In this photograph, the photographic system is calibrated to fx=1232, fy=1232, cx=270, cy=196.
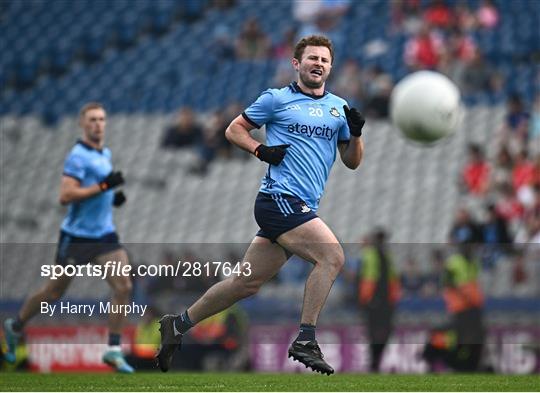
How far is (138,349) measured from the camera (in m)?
13.9

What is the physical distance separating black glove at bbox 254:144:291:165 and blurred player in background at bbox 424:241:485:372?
606 centimetres

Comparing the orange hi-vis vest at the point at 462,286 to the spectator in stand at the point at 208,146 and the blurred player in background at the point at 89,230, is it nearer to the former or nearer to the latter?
the blurred player in background at the point at 89,230

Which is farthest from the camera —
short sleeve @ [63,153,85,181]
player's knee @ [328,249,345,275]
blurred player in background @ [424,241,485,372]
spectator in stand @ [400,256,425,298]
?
spectator in stand @ [400,256,425,298]

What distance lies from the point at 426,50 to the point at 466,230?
4.68 m

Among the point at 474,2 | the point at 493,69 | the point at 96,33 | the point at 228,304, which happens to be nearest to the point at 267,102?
the point at 228,304

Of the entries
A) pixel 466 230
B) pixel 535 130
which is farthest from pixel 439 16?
pixel 466 230

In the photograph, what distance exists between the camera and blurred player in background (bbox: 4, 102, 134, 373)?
10.5 m

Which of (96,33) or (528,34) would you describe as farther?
(96,33)

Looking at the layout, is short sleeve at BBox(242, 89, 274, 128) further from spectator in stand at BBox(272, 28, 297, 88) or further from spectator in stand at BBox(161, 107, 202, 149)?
spectator in stand at BBox(272, 28, 297, 88)

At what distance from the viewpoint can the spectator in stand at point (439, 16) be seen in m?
19.4

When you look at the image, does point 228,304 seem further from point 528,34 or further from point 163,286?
point 528,34

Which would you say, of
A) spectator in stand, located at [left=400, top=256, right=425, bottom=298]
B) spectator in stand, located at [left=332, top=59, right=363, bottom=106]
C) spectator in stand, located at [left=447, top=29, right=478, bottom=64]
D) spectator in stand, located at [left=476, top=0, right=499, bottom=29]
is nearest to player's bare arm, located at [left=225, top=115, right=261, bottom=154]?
spectator in stand, located at [left=400, top=256, right=425, bottom=298]

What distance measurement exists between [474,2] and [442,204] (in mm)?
4412

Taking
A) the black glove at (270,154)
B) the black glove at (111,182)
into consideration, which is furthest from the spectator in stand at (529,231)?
Result: the black glove at (270,154)
